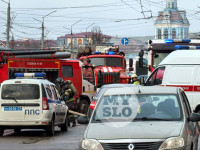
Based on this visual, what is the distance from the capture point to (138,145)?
8.62 metres

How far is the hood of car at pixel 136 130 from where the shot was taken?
8.77m

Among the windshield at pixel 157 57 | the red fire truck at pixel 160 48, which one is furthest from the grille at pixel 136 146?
the windshield at pixel 157 57

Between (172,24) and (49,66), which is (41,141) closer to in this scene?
(49,66)

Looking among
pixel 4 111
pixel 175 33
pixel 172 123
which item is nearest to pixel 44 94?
pixel 4 111

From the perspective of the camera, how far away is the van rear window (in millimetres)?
16812

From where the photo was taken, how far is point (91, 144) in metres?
8.82

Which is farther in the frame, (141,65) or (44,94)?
(141,65)

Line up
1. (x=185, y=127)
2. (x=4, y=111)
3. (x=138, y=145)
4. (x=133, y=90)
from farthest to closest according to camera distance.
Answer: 1. (x=4, y=111)
2. (x=133, y=90)
3. (x=185, y=127)
4. (x=138, y=145)

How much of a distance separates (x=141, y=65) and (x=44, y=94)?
814cm

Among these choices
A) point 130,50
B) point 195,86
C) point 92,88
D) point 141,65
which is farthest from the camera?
point 130,50

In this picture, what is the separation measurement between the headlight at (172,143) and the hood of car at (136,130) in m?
0.09

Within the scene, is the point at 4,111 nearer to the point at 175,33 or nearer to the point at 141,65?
the point at 141,65

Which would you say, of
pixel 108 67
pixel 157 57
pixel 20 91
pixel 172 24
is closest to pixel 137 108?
pixel 20 91

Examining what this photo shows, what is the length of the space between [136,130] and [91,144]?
72 centimetres
